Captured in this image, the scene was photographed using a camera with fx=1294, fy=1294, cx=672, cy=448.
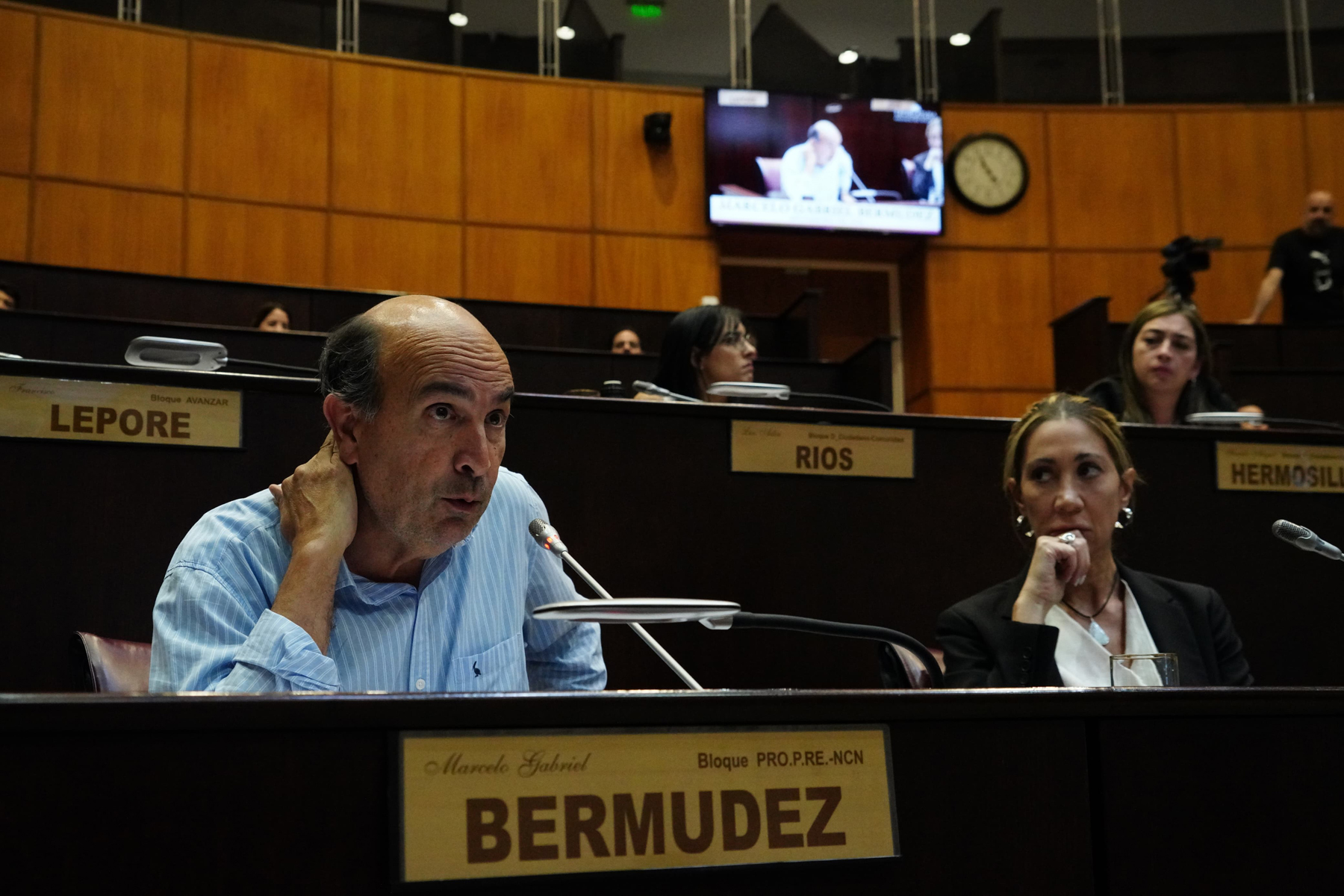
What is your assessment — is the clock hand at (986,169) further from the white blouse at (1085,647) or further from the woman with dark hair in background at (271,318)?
the white blouse at (1085,647)

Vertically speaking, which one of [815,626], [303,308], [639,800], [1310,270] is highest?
[1310,270]

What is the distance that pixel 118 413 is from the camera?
82.8 inches

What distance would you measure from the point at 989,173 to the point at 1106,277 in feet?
3.11

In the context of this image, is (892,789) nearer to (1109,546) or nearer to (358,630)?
(358,630)

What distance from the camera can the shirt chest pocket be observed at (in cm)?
145

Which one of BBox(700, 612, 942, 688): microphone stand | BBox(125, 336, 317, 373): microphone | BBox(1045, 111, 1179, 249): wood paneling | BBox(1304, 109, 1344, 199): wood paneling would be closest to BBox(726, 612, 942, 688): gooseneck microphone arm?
BBox(700, 612, 942, 688): microphone stand

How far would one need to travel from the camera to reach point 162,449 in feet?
6.95

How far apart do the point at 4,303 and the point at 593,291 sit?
3497 millimetres

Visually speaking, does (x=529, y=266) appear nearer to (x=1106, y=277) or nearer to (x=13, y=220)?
(x=13, y=220)

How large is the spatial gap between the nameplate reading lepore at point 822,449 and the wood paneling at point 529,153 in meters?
5.10

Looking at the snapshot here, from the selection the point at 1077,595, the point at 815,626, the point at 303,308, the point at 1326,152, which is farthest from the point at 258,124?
the point at 815,626

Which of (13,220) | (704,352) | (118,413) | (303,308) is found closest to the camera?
(118,413)

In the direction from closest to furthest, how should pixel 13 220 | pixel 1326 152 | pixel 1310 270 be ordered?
pixel 13 220 → pixel 1310 270 → pixel 1326 152

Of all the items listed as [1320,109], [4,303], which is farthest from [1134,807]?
[1320,109]
